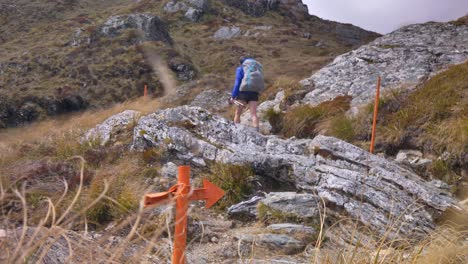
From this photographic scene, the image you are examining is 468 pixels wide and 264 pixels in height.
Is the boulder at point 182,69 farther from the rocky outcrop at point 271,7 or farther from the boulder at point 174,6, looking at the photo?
the rocky outcrop at point 271,7

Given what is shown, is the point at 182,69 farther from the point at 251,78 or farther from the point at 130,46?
the point at 251,78

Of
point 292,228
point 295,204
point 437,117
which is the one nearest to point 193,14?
point 437,117

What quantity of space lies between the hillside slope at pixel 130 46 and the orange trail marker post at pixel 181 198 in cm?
1779

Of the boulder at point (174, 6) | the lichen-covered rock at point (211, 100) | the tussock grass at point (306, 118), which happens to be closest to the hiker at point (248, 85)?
the tussock grass at point (306, 118)

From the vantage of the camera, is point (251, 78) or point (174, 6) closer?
point (251, 78)

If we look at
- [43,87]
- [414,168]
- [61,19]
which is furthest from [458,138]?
[61,19]

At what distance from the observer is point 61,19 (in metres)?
50.3

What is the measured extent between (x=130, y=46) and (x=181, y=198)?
3364cm

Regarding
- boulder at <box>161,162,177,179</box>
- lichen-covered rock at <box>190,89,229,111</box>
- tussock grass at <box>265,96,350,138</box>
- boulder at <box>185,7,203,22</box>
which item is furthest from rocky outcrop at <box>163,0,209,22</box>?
boulder at <box>161,162,177,179</box>

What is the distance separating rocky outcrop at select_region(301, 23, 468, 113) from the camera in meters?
10.4

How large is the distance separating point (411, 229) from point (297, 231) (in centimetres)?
112

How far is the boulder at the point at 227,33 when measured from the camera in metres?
51.6

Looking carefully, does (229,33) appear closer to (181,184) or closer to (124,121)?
(124,121)

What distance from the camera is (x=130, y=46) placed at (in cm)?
3431
